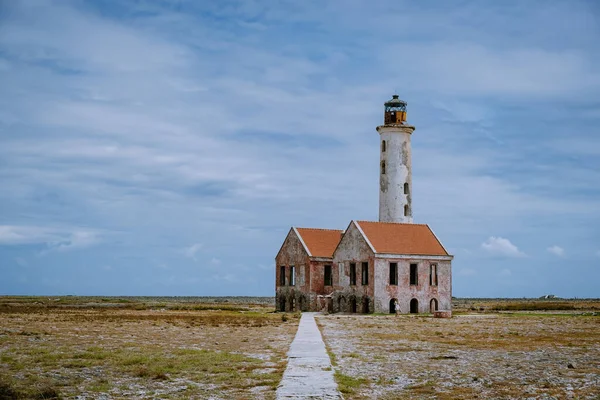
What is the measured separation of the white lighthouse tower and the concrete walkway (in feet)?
118

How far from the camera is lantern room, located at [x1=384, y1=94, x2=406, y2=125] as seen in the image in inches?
2260

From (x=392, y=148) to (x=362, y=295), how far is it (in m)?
12.8

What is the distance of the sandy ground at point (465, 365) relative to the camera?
43.8 ft

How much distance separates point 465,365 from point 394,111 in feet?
138

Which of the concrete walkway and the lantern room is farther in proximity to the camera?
the lantern room

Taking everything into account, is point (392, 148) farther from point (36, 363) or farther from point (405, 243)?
point (36, 363)

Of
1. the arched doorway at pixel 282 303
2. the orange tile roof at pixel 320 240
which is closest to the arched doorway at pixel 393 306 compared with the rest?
the orange tile roof at pixel 320 240

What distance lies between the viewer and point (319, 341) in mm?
22859

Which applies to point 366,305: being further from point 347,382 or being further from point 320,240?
point 347,382

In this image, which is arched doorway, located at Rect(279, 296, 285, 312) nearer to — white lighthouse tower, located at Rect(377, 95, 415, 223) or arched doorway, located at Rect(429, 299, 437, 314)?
white lighthouse tower, located at Rect(377, 95, 415, 223)

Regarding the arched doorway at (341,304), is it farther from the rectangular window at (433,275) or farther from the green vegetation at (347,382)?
the green vegetation at (347,382)

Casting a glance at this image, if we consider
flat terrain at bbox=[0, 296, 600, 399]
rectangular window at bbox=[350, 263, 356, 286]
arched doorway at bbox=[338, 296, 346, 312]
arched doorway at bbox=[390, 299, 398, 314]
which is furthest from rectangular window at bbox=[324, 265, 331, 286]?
flat terrain at bbox=[0, 296, 600, 399]

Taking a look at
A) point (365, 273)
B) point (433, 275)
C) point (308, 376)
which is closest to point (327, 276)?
point (365, 273)

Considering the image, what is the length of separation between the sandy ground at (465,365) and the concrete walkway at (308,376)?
1.10 feet
